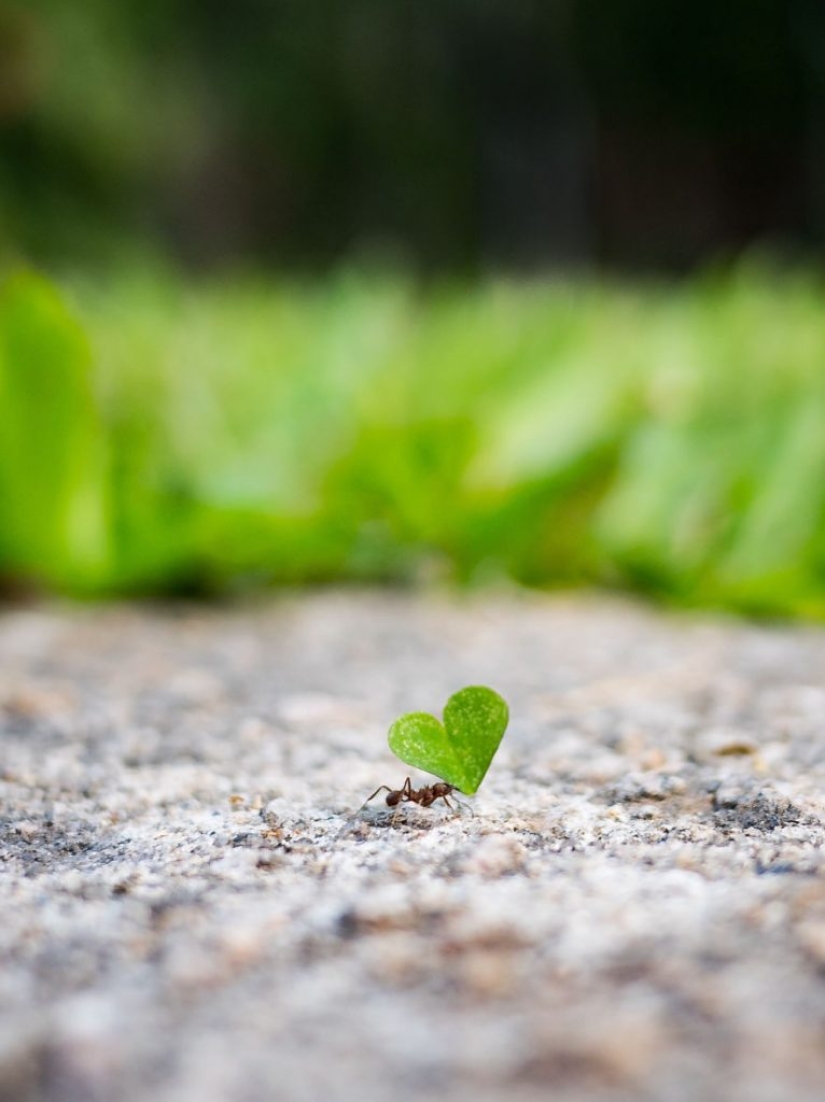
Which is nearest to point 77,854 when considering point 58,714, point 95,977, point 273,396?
point 95,977

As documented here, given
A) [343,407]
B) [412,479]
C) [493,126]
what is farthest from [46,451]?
[493,126]

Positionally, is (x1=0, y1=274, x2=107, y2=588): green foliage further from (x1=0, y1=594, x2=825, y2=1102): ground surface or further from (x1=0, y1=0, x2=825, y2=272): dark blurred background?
(x1=0, y1=0, x2=825, y2=272): dark blurred background

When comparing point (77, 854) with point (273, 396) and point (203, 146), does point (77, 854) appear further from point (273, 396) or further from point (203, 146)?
point (203, 146)

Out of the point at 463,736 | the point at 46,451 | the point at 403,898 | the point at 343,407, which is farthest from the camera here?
the point at 343,407

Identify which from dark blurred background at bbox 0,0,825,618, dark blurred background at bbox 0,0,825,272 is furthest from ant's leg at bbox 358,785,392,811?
dark blurred background at bbox 0,0,825,272

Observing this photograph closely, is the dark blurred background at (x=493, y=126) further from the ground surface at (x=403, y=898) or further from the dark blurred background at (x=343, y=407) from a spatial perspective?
Answer: the ground surface at (x=403, y=898)

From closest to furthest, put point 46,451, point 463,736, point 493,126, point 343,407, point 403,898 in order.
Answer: point 403,898 → point 463,736 → point 46,451 → point 343,407 → point 493,126

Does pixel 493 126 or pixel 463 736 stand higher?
pixel 493 126

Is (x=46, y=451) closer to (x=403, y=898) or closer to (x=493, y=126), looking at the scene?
(x=403, y=898)
